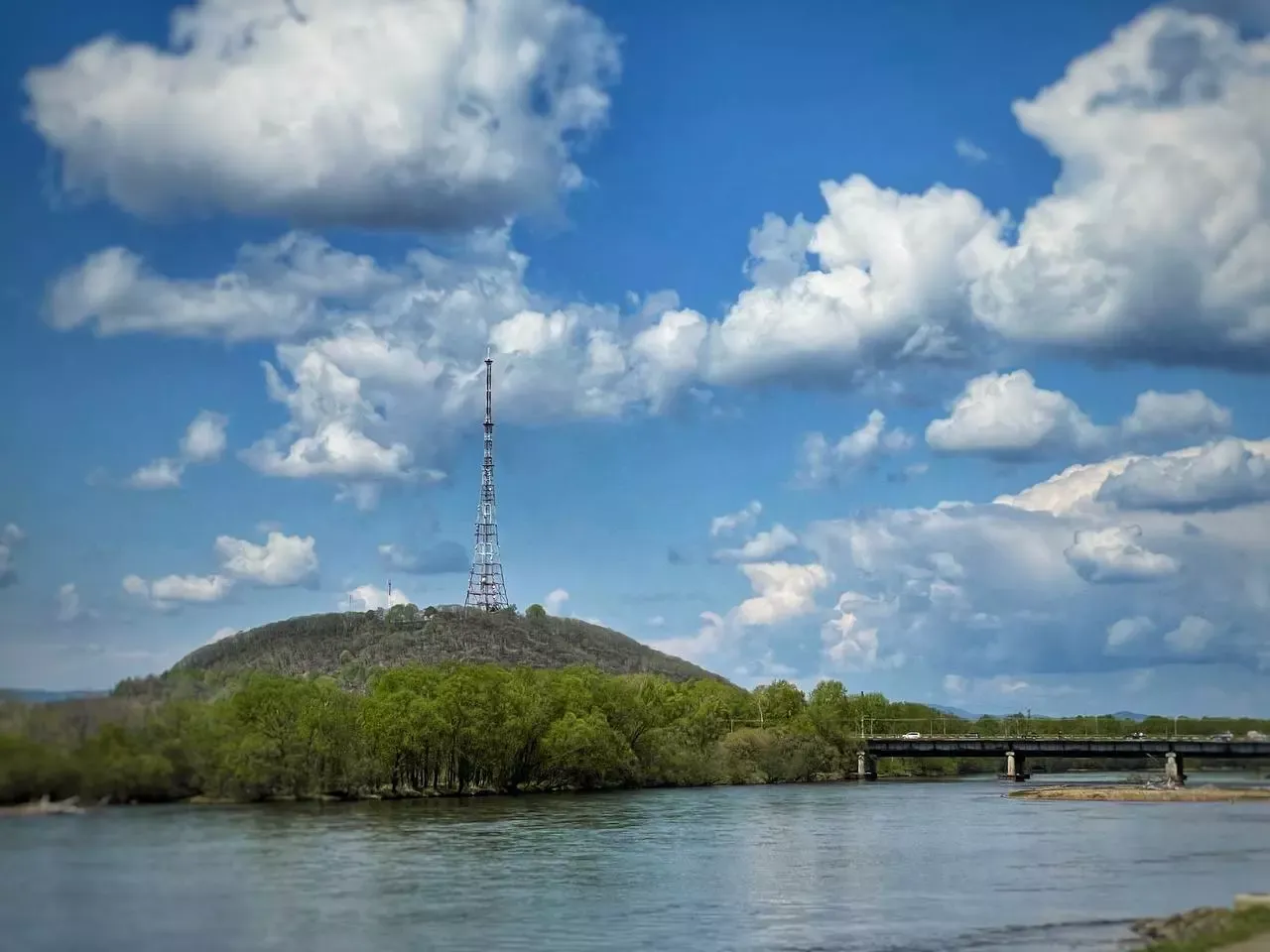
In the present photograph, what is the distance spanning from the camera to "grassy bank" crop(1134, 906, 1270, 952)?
5041 centimetres

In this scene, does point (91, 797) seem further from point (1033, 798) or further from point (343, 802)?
point (1033, 798)

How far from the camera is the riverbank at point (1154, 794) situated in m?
174

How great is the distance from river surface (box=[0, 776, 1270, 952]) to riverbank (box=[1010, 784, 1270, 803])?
157ft

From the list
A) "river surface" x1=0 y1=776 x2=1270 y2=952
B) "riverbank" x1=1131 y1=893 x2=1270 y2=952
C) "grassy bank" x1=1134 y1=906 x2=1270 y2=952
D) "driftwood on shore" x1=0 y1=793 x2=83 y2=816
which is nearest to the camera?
"riverbank" x1=1131 y1=893 x2=1270 y2=952

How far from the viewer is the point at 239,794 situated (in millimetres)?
117000

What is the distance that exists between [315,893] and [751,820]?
69.1 m

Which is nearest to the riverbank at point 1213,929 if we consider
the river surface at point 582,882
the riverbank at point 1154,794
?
the river surface at point 582,882

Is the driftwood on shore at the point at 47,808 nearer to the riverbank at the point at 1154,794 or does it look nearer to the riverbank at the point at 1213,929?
the riverbank at the point at 1213,929

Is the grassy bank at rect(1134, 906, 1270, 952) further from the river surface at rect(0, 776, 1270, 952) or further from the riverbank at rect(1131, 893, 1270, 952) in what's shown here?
the river surface at rect(0, 776, 1270, 952)

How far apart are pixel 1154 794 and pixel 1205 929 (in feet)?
438

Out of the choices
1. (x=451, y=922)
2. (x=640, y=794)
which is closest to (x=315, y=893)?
(x=451, y=922)

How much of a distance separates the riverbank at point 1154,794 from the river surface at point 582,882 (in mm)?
47853

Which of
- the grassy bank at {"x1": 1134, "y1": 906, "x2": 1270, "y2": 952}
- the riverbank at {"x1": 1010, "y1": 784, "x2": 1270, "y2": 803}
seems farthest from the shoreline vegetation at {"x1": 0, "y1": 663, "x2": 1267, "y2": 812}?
the riverbank at {"x1": 1010, "y1": 784, "x2": 1270, "y2": 803}

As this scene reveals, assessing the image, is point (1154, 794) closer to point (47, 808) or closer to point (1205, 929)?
point (1205, 929)
